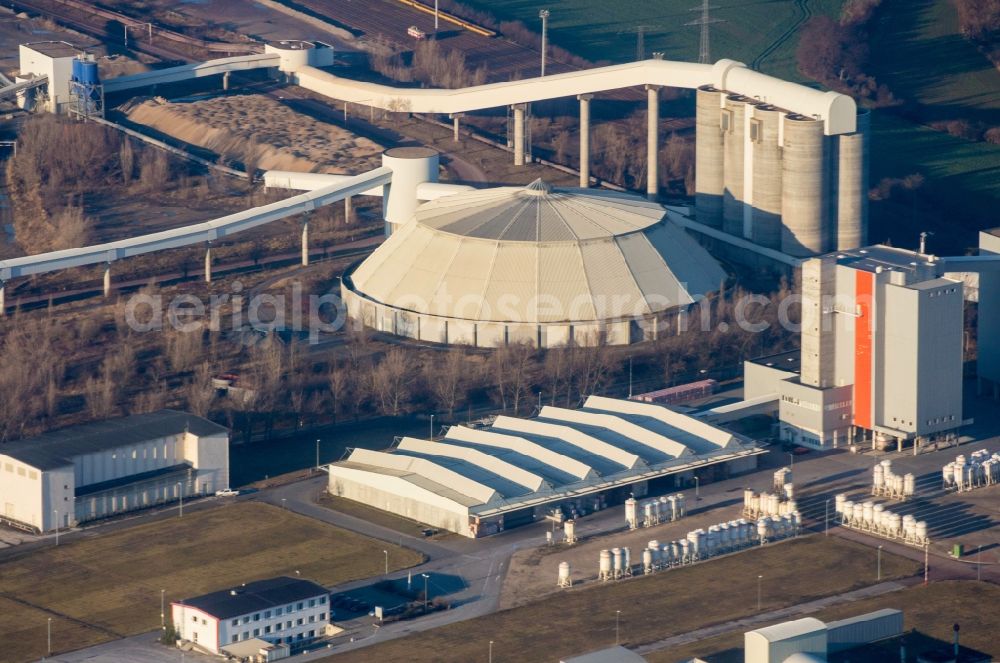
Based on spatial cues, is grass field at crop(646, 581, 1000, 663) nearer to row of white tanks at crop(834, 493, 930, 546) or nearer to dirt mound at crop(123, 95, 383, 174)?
row of white tanks at crop(834, 493, 930, 546)

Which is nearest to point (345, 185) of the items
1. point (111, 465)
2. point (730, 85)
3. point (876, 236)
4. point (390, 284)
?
point (390, 284)

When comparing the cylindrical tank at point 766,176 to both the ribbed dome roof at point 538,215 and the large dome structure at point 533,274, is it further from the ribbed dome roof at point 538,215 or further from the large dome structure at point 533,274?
the ribbed dome roof at point 538,215

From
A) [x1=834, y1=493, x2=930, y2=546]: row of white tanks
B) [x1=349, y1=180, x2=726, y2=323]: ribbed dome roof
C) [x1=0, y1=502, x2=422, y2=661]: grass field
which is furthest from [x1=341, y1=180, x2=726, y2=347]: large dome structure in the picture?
[x1=834, y1=493, x2=930, y2=546]: row of white tanks

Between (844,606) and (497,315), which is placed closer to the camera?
(844,606)

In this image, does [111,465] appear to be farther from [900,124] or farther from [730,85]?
[900,124]

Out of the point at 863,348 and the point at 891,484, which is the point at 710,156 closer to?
the point at 863,348

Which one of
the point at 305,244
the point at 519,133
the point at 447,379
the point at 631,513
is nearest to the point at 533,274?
the point at 447,379
